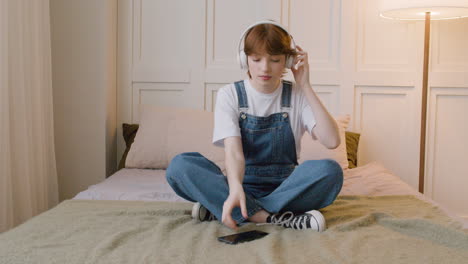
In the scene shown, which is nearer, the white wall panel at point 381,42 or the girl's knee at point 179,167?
the girl's knee at point 179,167

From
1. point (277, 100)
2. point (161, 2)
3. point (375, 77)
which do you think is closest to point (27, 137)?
point (161, 2)

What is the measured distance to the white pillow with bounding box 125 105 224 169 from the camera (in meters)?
2.58

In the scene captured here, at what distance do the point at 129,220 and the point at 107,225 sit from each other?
A: 76 mm

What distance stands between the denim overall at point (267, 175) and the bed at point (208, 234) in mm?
75

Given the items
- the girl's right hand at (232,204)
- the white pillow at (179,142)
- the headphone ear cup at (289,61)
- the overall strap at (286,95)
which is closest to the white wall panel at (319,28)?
the white pillow at (179,142)

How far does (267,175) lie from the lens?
1.76m

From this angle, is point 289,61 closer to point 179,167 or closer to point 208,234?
point 179,167

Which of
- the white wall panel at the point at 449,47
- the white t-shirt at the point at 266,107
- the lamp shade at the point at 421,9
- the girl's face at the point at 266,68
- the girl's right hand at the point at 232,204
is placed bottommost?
the girl's right hand at the point at 232,204

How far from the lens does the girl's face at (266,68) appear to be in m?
1.66

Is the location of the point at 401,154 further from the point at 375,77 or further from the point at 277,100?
the point at 277,100

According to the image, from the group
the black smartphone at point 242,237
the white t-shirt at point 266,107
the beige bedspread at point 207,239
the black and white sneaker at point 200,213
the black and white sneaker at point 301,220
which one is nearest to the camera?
the beige bedspread at point 207,239

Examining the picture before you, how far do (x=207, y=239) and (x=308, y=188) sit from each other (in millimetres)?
355

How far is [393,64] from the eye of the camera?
2.89 metres

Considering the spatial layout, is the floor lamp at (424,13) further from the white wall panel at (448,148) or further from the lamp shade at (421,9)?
the white wall panel at (448,148)
